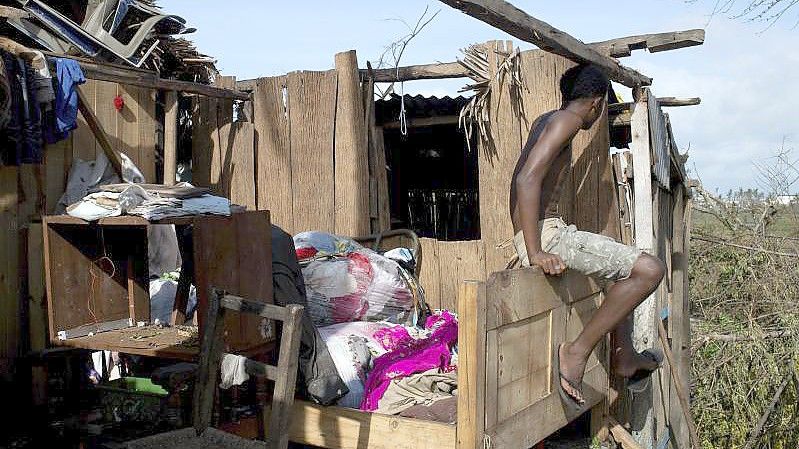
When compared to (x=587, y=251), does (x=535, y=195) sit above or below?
above

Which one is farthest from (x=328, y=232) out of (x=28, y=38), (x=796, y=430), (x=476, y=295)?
(x=796, y=430)

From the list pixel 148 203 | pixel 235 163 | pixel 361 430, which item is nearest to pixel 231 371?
pixel 361 430

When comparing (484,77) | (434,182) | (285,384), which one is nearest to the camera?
(285,384)

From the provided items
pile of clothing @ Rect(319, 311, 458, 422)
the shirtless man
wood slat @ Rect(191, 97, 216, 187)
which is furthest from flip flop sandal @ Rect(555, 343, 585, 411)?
wood slat @ Rect(191, 97, 216, 187)

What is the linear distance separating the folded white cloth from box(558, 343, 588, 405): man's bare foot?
5.82 feet

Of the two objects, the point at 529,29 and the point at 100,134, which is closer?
the point at 529,29

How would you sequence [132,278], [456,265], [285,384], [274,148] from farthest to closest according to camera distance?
[274,148] → [456,265] → [132,278] → [285,384]

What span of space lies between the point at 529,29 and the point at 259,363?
7.24 ft

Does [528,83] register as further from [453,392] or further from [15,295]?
[15,295]

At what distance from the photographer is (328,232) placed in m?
6.86

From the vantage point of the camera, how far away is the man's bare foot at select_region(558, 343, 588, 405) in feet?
14.1

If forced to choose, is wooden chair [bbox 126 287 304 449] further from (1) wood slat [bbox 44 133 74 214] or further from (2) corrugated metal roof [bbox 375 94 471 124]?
(2) corrugated metal roof [bbox 375 94 471 124]

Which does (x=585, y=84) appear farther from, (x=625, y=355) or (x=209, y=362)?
(x=209, y=362)

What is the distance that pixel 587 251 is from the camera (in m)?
4.29
